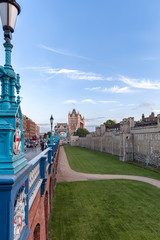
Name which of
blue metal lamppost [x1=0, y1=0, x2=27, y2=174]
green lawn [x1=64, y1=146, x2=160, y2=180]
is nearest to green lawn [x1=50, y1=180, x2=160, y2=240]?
green lawn [x1=64, y1=146, x2=160, y2=180]

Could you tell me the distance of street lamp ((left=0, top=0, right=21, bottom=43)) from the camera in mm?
2643

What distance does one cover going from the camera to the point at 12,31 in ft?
9.43

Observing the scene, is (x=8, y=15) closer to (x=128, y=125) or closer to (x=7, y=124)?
(x=7, y=124)

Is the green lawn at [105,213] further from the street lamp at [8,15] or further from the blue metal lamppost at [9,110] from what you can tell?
the street lamp at [8,15]

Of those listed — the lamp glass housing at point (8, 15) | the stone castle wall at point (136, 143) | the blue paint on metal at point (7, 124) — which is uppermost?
the lamp glass housing at point (8, 15)

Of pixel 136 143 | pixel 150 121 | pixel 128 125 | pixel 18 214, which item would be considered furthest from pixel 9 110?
pixel 150 121

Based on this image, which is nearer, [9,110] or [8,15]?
[9,110]

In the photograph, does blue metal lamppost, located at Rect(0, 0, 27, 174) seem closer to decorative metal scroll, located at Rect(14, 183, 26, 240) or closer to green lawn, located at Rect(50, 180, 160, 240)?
decorative metal scroll, located at Rect(14, 183, 26, 240)

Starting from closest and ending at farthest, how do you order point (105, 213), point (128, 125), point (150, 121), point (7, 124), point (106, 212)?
point (7, 124), point (105, 213), point (106, 212), point (128, 125), point (150, 121)

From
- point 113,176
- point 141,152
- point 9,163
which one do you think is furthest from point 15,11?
point 141,152

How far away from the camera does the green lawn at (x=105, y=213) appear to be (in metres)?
10.4

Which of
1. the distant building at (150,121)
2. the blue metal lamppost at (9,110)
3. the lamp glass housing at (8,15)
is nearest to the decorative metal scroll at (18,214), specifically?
the blue metal lamppost at (9,110)

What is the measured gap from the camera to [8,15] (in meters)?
2.68

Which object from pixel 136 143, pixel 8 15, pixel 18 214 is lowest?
pixel 136 143
